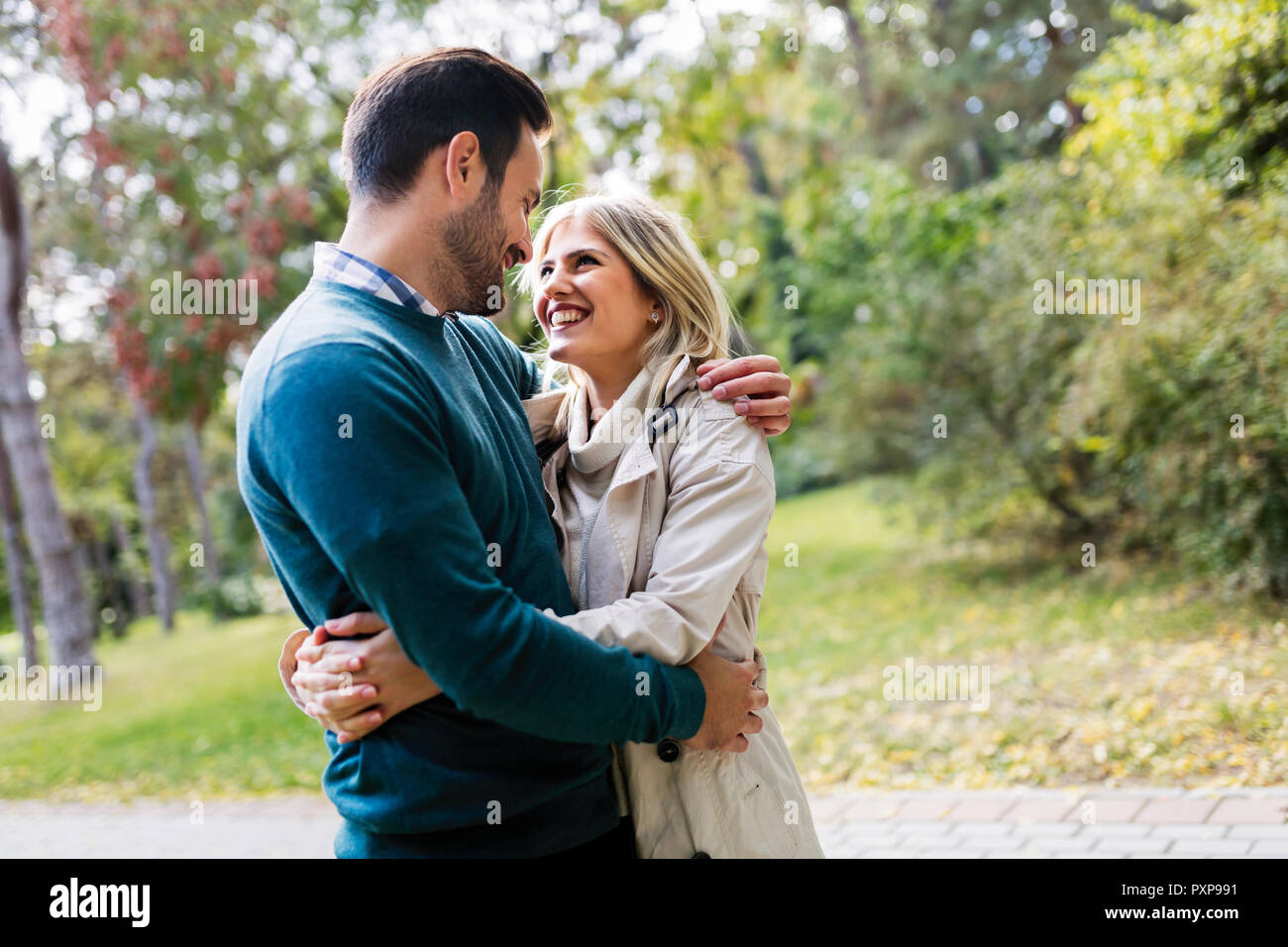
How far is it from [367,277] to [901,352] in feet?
37.2

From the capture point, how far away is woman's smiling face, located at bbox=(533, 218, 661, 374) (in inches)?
106

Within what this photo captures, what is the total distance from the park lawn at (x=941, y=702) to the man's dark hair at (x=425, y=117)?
308cm

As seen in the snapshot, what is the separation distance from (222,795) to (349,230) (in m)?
7.22

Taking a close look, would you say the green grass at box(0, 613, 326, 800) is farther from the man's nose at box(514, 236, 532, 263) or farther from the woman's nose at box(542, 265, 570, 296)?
the man's nose at box(514, 236, 532, 263)

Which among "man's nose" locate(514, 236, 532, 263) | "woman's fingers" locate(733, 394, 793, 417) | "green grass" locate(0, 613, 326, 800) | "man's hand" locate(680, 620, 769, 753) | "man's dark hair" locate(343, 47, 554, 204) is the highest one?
"man's dark hair" locate(343, 47, 554, 204)

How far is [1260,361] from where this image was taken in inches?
258

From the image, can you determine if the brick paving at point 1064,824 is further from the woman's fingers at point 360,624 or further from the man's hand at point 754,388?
the woman's fingers at point 360,624

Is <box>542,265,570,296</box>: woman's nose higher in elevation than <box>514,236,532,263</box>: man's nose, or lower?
higher

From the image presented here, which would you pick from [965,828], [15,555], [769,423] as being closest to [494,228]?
[769,423]

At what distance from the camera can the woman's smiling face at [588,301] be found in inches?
106

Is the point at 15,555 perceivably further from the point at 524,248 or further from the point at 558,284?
the point at 524,248

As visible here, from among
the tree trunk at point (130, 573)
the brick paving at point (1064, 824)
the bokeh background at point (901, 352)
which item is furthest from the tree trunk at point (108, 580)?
the brick paving at point (1064, 824)

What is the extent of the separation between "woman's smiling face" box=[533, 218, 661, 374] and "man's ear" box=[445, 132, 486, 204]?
55cm

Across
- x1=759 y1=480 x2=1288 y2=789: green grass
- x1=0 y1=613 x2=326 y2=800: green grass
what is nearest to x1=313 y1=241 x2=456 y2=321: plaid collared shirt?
x1=759 y1=480 x2=1288 y2=789: green grass
